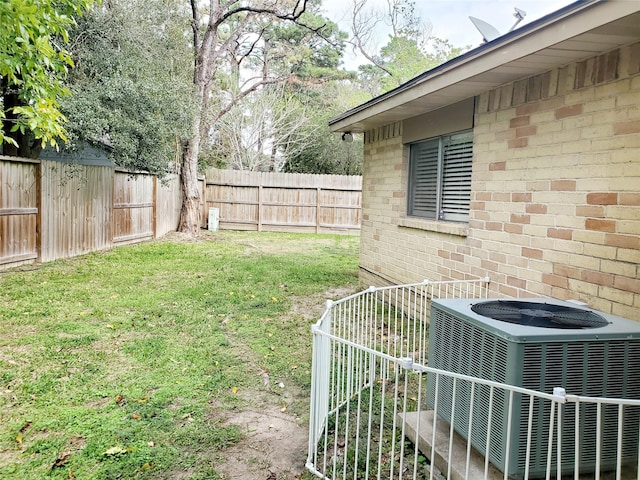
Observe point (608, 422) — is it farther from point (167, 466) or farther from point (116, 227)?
point (116, 227)

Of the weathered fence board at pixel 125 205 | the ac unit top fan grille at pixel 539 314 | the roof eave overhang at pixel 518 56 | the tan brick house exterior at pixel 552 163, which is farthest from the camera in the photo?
the weathered fence board at pixel 125 205

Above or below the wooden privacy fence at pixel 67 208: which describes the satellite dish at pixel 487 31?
above

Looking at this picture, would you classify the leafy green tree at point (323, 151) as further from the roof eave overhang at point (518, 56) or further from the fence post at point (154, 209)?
A: the roof eave overhang at point (518, 56)

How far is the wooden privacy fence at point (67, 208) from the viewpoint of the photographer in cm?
765

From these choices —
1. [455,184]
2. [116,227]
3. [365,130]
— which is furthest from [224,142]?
[455,184]

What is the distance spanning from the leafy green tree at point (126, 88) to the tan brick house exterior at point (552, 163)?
18.5ft

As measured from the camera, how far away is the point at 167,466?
2.65m

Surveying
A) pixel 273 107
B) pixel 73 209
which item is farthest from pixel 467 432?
pixel 273 107

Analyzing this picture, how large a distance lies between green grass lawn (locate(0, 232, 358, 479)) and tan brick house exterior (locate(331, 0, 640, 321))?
211 centimetres

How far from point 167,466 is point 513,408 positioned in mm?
1966

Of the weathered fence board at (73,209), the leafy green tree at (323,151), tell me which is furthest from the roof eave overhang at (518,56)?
the leafy green tree at (323,151)

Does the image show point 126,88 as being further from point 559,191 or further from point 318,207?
point 318,207

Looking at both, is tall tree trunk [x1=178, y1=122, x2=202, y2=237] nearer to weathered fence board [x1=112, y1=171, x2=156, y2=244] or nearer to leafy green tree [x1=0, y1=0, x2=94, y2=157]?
weathered fence board [x1=112, y1=171, x2=156, y2=244]

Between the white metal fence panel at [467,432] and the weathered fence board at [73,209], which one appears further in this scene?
the weathered fence board at [73,209]
